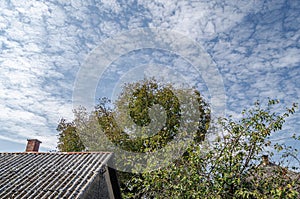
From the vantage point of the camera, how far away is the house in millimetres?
9345

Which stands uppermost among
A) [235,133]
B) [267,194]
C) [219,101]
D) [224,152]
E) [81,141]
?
[81,141]

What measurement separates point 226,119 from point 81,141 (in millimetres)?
16298

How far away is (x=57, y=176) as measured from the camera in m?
10.6

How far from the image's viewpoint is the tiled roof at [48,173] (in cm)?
931

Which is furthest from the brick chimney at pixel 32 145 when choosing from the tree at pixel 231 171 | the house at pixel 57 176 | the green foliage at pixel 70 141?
the tree at pixel 231 171

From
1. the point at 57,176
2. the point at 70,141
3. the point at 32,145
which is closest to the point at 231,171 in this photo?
the point at 57,176

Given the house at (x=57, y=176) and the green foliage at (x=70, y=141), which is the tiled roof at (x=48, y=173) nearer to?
the house at (x=57, y=176)

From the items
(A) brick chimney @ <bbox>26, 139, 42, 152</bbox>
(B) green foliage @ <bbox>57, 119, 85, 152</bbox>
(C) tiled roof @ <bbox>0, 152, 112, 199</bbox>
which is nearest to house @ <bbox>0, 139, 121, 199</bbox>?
(C) tiled roof @ <bbox>0, 152, 112, 199</bbox>

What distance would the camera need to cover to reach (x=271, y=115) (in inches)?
353

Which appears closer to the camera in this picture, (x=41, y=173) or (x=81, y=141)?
(x=41, y=173)

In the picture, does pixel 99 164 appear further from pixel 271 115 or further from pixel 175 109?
pixel 175 109

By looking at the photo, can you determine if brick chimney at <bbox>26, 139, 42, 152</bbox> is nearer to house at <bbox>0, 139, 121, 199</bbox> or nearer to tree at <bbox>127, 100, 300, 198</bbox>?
house at <bbox>0, 139, 121, 199</bbox>

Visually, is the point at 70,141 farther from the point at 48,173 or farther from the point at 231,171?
the point at 231,171

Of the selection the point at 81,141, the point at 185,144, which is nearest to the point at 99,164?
the point at 185,144
